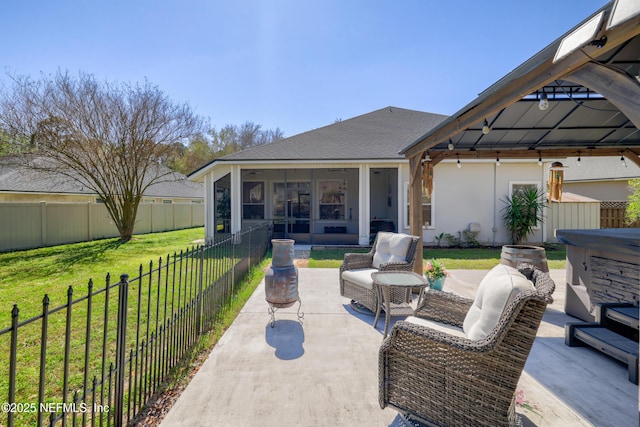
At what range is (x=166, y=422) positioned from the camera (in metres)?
2.17

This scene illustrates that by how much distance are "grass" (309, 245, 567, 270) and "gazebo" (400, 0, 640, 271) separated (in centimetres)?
279

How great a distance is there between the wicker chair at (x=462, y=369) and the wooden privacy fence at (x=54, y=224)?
13503mm

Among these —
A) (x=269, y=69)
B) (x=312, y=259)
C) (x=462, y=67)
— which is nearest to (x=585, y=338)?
(x=312, y=259)

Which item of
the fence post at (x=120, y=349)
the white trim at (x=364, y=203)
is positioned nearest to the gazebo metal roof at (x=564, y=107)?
the fence post at (x=120, y=349)

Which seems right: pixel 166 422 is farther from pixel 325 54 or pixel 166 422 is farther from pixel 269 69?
pixel 269 69

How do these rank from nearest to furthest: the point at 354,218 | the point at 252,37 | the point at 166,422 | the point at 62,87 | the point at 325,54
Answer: the point at 166,422
the point at 252,37
the point at 325,54
the point at 62,87
the point at 354,218

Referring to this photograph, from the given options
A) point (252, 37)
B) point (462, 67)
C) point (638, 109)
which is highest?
point (252, 37)

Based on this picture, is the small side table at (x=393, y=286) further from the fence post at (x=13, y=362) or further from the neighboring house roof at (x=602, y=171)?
the neighboring house roof at (x=602, y=171)

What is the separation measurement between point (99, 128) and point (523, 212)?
1599cm

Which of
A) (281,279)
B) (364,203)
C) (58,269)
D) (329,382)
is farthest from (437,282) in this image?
(58,269)

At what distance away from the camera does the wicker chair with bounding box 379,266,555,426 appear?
1756 millimetres

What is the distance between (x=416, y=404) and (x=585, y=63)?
2.56 metres

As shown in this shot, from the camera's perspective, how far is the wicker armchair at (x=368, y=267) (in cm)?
425

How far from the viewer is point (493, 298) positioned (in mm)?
2059
